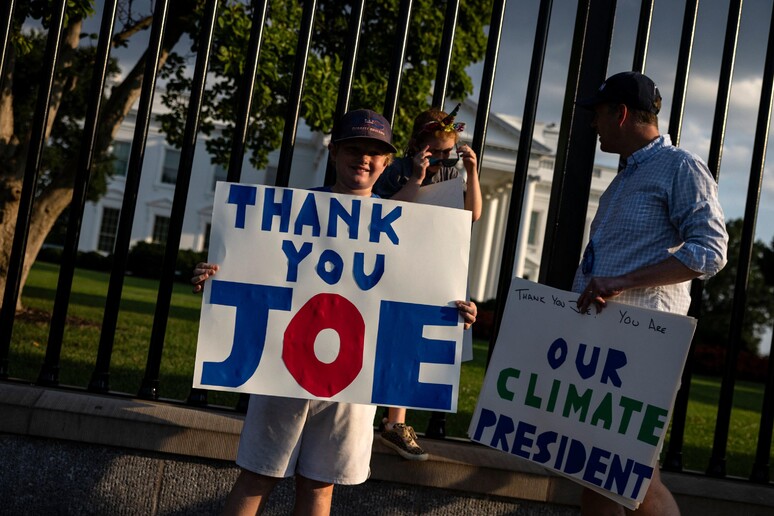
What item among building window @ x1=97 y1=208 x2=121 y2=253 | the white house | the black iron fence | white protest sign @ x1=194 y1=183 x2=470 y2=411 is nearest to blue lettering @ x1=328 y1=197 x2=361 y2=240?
white protest sign @ x1=194 y1=183 x2=470 y2=411

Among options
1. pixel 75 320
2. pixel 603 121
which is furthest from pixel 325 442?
pixel 75 320

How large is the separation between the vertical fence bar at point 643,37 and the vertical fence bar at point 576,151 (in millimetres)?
147

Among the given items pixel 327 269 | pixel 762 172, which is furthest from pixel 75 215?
pixel 762 172

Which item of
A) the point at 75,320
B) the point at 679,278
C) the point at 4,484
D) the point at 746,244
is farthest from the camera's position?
the point at 75,320

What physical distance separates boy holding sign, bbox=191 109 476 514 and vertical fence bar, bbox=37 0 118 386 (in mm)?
1018

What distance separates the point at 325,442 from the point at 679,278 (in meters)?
1.31

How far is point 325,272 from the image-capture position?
113 inches

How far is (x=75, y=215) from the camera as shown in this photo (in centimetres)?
355

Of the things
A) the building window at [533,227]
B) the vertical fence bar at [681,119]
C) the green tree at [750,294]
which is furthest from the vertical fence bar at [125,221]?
the building window at [533,227]

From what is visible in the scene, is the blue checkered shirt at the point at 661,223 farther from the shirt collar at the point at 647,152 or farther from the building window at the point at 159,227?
the building window at the point at 159,227

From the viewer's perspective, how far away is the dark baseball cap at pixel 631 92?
2.85 m

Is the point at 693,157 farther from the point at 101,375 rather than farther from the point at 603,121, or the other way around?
the point at 101,375

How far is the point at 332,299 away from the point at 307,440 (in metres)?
0.50

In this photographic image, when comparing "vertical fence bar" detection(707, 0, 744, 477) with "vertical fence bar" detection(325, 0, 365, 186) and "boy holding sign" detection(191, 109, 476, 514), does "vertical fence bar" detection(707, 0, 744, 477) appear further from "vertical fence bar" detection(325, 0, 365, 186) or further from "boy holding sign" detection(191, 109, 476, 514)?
"vertical fence bar" detection(325, 0, 365, 186)
